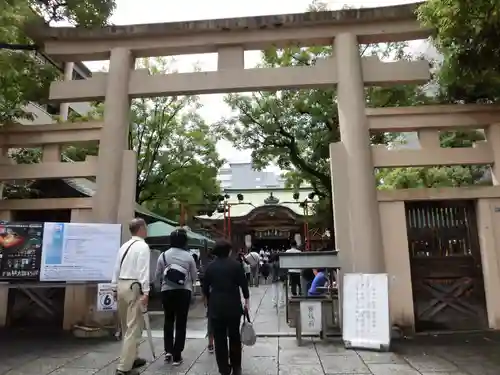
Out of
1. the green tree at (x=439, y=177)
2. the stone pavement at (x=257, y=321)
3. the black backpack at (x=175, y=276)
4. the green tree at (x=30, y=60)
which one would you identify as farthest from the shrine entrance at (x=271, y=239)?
the black backpack at (x=175, y=276)

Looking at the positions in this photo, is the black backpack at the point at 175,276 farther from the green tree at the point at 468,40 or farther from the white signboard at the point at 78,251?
the green tree at the point at 468,40

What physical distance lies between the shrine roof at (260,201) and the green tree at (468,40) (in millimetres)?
16626

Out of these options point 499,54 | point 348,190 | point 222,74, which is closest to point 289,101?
point 222,74

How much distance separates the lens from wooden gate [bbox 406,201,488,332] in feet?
25.7

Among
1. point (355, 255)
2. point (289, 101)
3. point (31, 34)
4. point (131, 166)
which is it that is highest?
→ point (289, 101)

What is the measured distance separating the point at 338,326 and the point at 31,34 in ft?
28.1

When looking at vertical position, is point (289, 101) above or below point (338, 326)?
above

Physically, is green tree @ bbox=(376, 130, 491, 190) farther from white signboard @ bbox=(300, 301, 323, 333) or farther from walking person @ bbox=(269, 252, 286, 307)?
white signboard @ bbox=(300, 301, 323, 333)

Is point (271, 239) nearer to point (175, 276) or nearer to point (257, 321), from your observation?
point (257, 321)

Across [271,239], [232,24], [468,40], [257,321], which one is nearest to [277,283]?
[257,321]

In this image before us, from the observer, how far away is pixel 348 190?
799 centimetres

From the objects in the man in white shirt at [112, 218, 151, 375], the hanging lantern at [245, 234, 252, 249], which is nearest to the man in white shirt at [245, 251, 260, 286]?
the hanging lantern at [245, 234, 252, 249]

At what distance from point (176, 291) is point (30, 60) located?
6950 mm

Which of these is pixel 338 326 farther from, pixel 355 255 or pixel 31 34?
pixel 31 34
